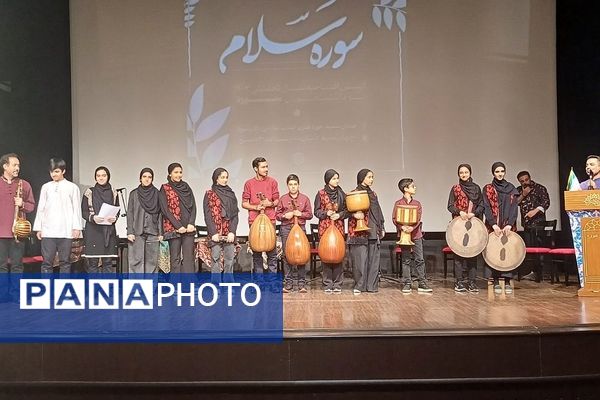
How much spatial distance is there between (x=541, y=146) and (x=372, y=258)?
349 centimetres

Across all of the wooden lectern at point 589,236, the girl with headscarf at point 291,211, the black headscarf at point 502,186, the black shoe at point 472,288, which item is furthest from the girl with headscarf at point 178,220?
the wooden lectern at point 589,236

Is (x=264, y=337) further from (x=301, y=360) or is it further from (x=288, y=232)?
(x=288, y=232)

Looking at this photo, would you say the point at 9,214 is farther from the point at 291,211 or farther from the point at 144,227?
the point at 291,211

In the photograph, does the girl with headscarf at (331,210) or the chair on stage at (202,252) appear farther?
the chair on stage at (202,252)

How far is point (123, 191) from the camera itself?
28.3 ft

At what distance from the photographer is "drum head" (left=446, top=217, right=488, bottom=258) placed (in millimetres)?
6168

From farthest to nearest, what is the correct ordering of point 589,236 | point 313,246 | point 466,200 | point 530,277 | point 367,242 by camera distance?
1. point 313,246
2. point 530,277
3. point 367,242
4. point 466,200
5. point 589,236

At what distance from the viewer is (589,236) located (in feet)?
19.2

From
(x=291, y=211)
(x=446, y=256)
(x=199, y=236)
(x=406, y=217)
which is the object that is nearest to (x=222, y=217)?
(x=291, y=211)

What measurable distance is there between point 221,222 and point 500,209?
2.94 m

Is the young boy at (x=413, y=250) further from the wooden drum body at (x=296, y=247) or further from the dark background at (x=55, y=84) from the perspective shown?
the dark background at (x=55, y=84)

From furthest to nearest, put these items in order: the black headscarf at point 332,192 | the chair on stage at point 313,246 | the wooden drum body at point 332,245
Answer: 1. the chair on stage at point 313,246
2. the black headscarf at point 332,192
3. the wooden drum body at point 332,245

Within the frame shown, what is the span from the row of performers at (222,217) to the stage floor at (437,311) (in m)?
0.35

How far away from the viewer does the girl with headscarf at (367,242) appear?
258 inches
